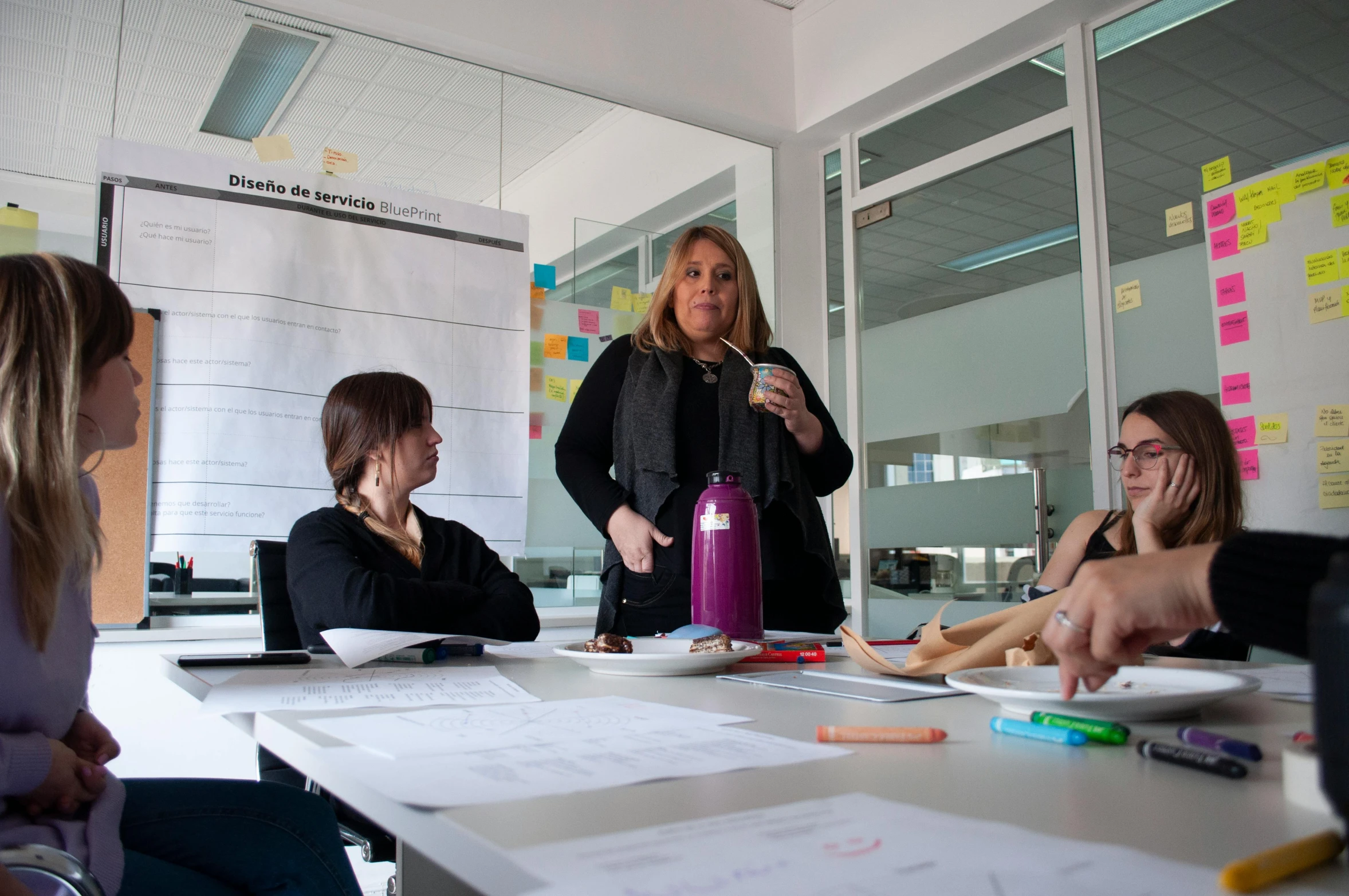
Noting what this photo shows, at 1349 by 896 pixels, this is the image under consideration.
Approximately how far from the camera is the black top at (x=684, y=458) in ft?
5.60

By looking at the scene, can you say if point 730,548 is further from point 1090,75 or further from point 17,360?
point 1090,75

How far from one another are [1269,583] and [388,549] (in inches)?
56.8

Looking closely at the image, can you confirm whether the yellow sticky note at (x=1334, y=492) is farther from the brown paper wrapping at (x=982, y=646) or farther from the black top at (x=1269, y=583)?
the black top at (x=1269, y=583)

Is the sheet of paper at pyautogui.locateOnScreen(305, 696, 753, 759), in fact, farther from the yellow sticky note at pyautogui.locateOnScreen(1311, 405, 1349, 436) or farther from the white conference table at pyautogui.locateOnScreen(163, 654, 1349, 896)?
the yellow sticky note at pyautogui.locateOnScreen(1311, 405, 1349, 436)

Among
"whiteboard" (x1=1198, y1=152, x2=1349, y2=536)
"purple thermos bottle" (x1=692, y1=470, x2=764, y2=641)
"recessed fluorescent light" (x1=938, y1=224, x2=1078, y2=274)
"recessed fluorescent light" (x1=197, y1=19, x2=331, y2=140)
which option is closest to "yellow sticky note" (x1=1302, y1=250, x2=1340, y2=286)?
"whiteboard" (x1=1198, y1=152, x2=1349, y2=536)

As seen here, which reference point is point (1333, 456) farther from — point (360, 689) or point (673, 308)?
point (360, 689)

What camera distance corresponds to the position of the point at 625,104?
127 inches

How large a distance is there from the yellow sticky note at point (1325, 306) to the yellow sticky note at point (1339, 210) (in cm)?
16

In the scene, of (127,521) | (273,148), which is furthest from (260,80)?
(127,521)

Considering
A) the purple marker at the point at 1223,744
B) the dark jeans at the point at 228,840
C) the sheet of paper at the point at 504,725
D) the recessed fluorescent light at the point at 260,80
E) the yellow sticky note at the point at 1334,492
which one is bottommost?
the dark jeans at the point at 228,840

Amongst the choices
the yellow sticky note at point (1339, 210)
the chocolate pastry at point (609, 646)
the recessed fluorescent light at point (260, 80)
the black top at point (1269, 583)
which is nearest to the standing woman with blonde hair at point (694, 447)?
the chocolate pastry at point (609, 646)

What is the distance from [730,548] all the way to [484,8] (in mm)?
2228

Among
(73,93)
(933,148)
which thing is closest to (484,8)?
(73,93)

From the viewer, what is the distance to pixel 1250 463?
230 centimetres
